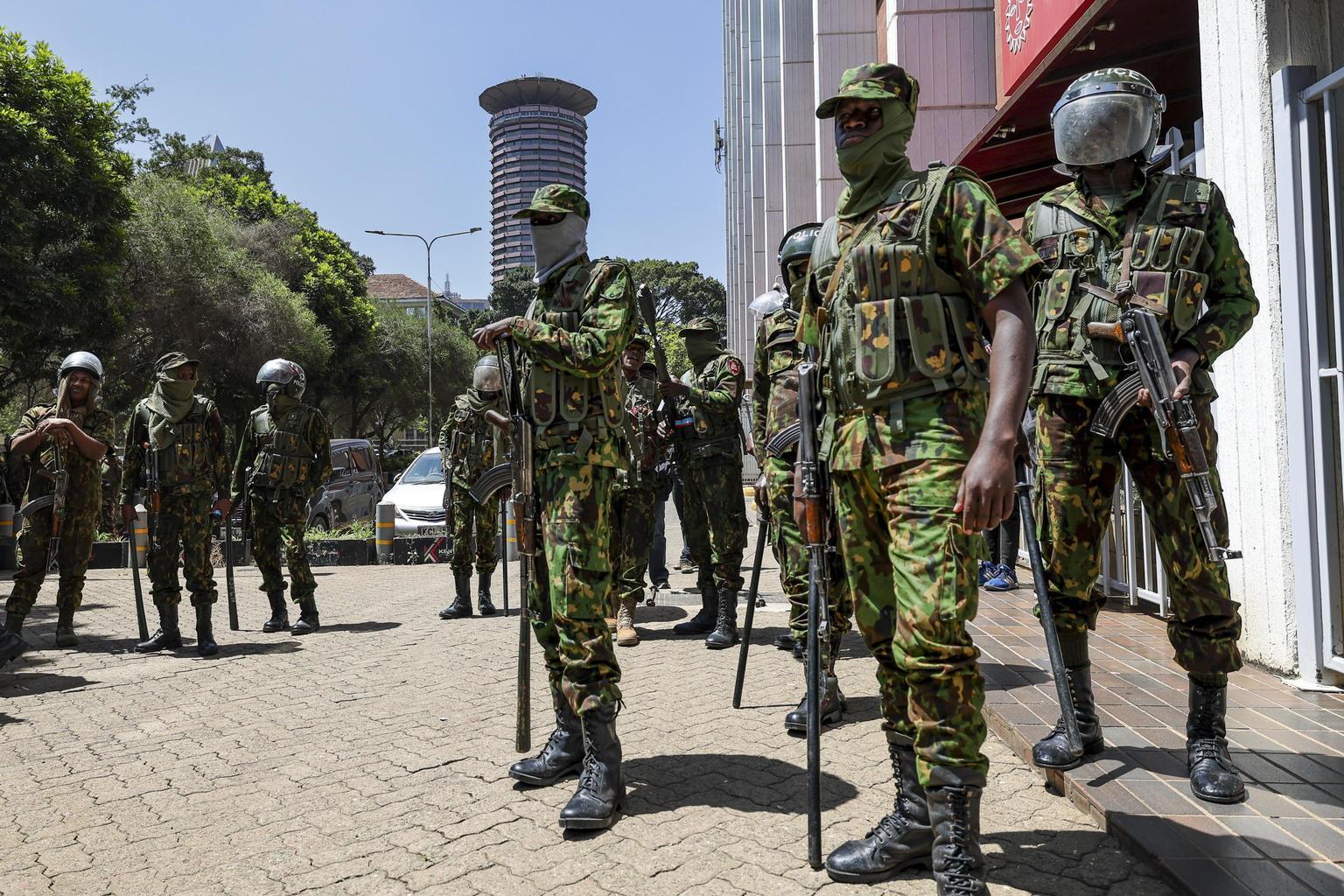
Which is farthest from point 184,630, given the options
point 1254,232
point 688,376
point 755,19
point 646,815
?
point 755,19

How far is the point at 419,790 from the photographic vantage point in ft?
13.0

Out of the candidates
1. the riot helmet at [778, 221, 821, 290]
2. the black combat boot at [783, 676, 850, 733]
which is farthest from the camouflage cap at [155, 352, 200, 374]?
the black combat boot at [783, 676, 850, 733]

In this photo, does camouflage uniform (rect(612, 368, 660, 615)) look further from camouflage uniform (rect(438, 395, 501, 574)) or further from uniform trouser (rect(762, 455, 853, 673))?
uniform trouser (rect(762, 455, 853, 673))

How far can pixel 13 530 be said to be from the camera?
13.2 metres

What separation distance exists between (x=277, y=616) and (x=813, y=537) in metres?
6.88

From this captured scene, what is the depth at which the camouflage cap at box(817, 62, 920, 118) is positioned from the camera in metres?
2.89

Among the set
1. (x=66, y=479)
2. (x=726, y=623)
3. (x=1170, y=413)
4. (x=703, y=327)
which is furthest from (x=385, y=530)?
(x=1170, y=413)

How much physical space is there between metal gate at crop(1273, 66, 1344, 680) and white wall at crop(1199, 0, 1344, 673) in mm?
85

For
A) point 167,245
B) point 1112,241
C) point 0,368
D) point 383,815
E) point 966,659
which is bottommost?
point 383,815

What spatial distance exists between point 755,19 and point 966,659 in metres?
32.4

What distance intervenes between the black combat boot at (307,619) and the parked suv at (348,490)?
8.62 meters

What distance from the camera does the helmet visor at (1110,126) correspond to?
3.60 meters

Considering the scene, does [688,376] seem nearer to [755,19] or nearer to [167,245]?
[167,245]

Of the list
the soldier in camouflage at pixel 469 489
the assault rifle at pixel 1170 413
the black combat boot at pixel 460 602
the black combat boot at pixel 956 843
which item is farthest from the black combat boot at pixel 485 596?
the black combat boot at pixel 956 843
